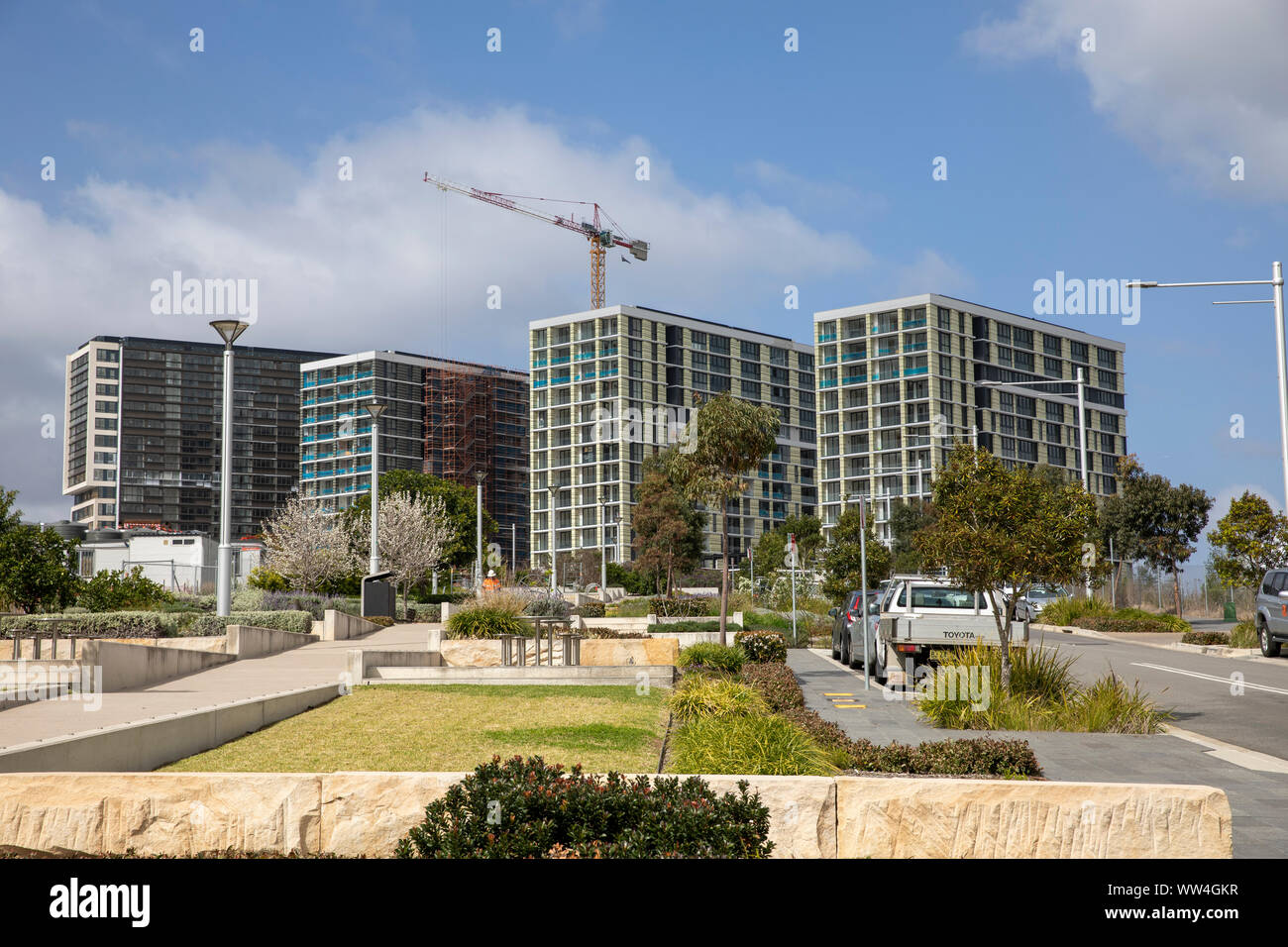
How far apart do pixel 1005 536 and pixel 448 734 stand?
298 inches

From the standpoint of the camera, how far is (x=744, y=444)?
Result: 24656mm

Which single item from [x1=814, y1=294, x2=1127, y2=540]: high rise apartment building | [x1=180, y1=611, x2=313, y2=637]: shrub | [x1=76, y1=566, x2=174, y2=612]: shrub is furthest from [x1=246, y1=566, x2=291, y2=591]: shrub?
[x1=814, y1=294, x2=1127, y2=540]: high rise apartment building

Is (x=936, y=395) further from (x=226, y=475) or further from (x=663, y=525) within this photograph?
(x=226, y=475)

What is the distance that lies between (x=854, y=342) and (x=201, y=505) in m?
98.7

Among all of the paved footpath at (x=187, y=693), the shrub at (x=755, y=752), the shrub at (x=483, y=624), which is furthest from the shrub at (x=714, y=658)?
the shrub at (x=755, y=752)

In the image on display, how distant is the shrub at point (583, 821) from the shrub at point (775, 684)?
6.70 metres

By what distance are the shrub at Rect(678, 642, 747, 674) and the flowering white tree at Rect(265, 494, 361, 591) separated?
2836 cm

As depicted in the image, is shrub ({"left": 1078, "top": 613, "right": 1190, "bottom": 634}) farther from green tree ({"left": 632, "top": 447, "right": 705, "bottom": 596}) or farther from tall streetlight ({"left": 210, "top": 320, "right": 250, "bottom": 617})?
tall streetlight ({"left": 210, "top": 320, "right": 250, "bottom": 617})

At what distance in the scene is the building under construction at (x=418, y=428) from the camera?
143 meters

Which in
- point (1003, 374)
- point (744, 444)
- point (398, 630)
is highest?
point (1003, 374)

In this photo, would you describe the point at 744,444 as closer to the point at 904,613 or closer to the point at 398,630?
the point at 904,613
